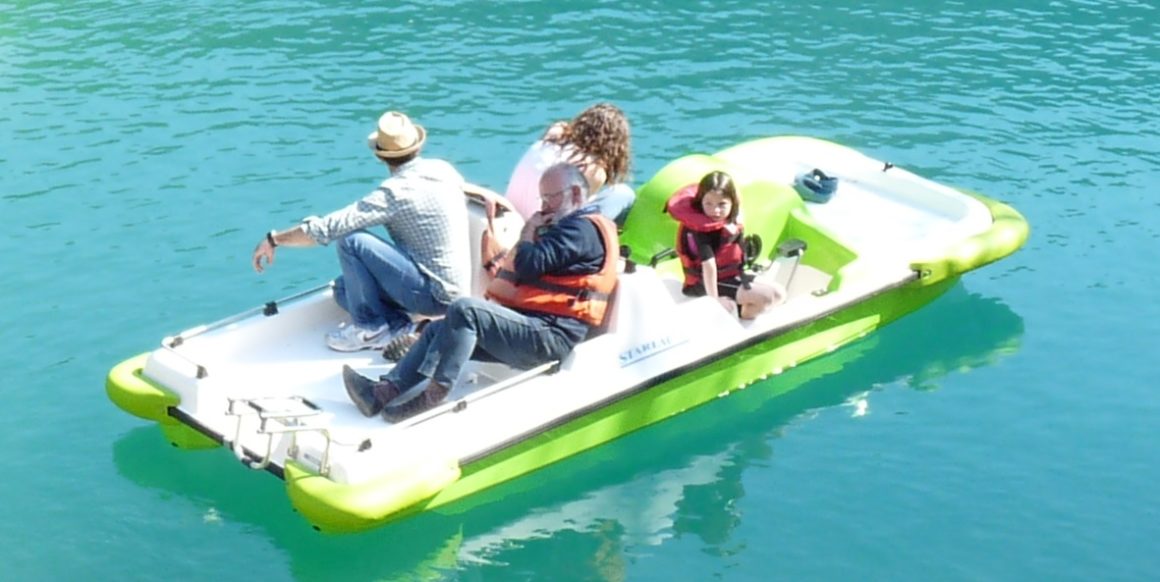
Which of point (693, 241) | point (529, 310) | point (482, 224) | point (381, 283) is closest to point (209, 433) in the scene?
point (381, 283)

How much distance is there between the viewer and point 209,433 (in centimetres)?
813

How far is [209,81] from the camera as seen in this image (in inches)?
571

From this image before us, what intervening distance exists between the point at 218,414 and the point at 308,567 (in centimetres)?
97

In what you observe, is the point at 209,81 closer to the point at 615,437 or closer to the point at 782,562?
the point at 615,437

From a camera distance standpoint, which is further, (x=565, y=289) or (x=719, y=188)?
(x=719, y=188)

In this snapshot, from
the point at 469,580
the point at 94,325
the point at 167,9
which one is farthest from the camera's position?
the point at 167,9

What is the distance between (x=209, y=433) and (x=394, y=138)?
1755 millimetres

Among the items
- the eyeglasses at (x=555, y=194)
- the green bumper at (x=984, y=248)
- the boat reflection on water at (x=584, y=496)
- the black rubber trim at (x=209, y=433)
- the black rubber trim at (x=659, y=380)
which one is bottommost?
the boat reflection on water at (x=584, y=496)

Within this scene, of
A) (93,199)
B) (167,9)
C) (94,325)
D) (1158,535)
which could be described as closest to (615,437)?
(1158,535)

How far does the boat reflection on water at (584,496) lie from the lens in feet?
26.2

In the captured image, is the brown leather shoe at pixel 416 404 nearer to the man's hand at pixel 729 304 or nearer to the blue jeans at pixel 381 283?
the blue jeans at pixel 381 283

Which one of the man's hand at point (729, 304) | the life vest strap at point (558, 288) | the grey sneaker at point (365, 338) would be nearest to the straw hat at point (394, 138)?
the life vest strap at point (558, 288)

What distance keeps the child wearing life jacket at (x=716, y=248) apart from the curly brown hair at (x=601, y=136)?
0.93 meters

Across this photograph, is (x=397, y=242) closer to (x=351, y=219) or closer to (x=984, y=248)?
(x=351, y=219)
